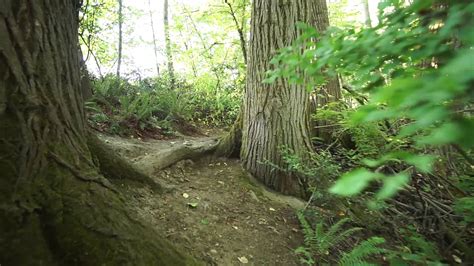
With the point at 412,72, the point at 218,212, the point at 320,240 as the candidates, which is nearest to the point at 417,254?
the point at 320,240

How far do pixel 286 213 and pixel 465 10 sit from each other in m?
3.53

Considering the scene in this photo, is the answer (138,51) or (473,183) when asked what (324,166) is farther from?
(138,51)

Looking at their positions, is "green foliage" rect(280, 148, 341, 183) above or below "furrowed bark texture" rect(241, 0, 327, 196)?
below

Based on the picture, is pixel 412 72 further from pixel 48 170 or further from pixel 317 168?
pixel 317 168

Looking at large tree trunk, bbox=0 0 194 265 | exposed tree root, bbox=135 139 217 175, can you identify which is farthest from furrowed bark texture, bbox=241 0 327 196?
large tree trunk, bbox=0 0 194 265

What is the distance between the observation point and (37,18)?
2.21 m

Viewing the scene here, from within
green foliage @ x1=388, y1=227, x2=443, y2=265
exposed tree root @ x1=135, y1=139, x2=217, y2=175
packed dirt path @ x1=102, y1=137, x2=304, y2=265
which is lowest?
green foliage @ x1=388, y1=227, x2=443, y2=265

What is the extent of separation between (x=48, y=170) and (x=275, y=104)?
311cm

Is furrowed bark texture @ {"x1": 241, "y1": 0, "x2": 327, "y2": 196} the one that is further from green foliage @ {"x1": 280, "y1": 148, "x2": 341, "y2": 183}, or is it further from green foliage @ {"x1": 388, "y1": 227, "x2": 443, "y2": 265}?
green foliage @ {"x1": 388, "y1": 227, "x2": 443, "y2": 265}

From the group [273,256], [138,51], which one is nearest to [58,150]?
[273,256]

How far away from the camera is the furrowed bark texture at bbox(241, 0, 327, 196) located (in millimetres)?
4668

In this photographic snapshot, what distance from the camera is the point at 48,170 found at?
87.4 inches

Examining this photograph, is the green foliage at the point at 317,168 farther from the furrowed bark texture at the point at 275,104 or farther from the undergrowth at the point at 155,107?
the undergrowth at the point at 155,107

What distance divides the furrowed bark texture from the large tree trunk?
2438 mm
